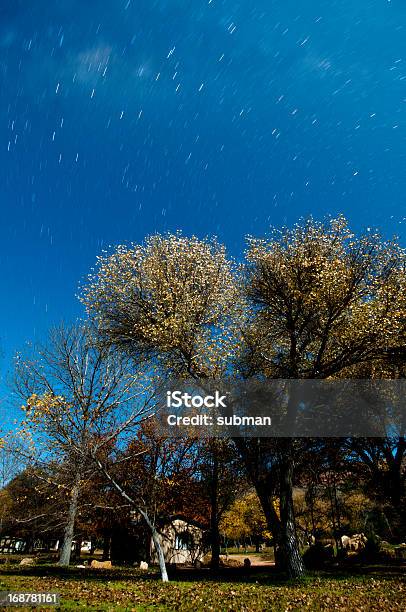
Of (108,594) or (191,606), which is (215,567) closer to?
(108,594)

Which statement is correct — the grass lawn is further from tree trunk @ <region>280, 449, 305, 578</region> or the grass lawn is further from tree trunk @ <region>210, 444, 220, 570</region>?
tree trunk @ <region>210, 444, 220, 570</region>

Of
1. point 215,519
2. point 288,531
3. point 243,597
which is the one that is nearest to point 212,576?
point 288,531

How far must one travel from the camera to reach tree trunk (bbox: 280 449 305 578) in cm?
1884

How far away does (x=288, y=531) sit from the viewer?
19.4 m

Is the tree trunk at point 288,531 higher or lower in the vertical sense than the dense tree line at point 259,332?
lower

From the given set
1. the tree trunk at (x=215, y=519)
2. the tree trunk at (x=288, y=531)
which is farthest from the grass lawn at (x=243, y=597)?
the tree trunk at (x=215, y=519)

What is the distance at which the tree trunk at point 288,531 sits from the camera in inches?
742

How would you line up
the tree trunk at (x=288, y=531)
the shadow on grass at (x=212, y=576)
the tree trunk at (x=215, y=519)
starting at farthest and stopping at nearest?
the tree trunk at (x=215, y=519) → the shadow on grass at (x=212, y=576) → the tree trunk at (x=288, y=531)

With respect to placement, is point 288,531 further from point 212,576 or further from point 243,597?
point 212,576

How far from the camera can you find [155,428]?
3634 centimetres

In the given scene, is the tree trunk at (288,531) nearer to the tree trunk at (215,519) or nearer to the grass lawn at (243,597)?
the grass lawn at (243,597)

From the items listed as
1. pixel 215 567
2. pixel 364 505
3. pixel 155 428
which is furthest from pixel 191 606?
pixel 364 505

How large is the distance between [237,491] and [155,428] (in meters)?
10.1

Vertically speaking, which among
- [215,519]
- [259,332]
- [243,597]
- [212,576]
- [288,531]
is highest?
[259,332]
